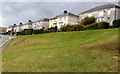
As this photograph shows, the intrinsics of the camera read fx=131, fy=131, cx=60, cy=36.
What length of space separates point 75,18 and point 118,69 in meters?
54.5

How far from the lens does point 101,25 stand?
85.9 ft

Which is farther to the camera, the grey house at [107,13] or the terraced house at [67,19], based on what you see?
the terraced house at [67,19]

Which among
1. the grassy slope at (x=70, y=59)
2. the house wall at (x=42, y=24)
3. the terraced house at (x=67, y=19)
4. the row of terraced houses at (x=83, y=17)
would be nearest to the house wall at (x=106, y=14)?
the row of terraced houses at (x=83, y=17)

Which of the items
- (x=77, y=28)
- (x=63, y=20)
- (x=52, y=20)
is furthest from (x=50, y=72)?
(x=52, y=20)

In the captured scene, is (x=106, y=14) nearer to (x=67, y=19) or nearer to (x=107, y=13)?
(x=107, y=13)

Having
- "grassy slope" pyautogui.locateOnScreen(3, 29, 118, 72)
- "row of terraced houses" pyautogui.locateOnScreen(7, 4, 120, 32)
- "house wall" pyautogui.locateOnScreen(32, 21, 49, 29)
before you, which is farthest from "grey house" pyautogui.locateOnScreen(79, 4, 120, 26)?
"house wall" pyautogui.locateOnScreen(32, 21, 49, 29)

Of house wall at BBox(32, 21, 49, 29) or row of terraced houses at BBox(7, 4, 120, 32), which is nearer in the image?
row of terraced houses at BBox(7, 4, 120, 32)

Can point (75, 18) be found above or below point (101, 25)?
above

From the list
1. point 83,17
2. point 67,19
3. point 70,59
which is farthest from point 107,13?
point 70,59

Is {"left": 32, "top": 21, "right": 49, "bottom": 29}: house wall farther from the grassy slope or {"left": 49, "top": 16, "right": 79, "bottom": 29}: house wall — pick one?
the grassy slope

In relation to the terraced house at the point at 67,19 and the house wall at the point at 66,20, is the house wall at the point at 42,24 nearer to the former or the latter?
the house wall at the point at 66,20

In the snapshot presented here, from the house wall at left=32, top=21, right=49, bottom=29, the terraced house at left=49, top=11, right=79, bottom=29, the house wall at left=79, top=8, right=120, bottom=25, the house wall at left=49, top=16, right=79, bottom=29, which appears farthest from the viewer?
the house wall at left=32, top=21, right=49, bottom=29

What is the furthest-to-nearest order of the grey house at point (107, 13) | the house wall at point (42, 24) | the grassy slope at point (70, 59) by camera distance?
the house wall at point (42, 24) → the grey house at point (107, 13) → the grassy slope at point (70, 59)

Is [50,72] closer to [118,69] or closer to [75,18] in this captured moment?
[118,69]
